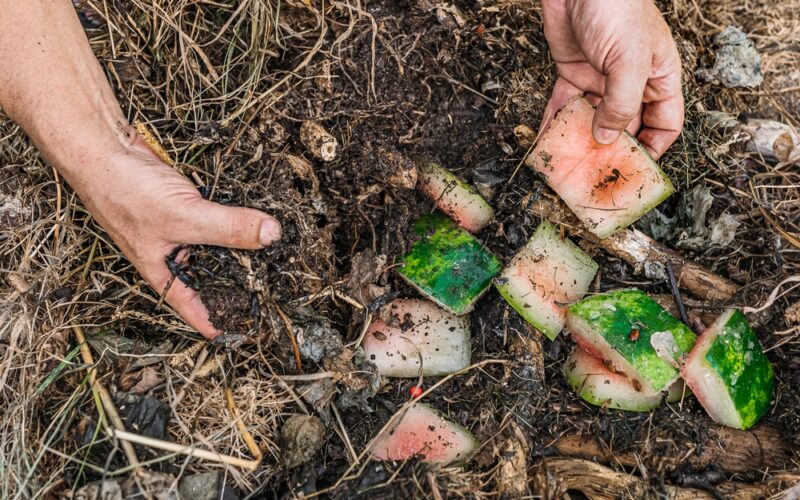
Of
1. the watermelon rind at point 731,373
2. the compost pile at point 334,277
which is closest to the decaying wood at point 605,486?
the compost pile at point 334,277

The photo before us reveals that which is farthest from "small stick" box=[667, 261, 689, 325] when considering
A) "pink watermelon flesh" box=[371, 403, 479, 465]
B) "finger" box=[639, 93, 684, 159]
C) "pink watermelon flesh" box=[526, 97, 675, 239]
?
"pink watermelon flesh" box=[371, 403, 479, 465]

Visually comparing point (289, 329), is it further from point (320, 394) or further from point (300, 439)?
point (300, 439)

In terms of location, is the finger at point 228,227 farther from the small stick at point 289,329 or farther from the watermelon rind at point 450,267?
the watermelon rind at point 450,267

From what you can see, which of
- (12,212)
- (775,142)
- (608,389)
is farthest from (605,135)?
(12,212)

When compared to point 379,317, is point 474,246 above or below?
above

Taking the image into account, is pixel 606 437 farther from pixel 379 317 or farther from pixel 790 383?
pixel 379 317

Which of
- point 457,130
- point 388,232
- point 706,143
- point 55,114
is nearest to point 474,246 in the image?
point 388,232
